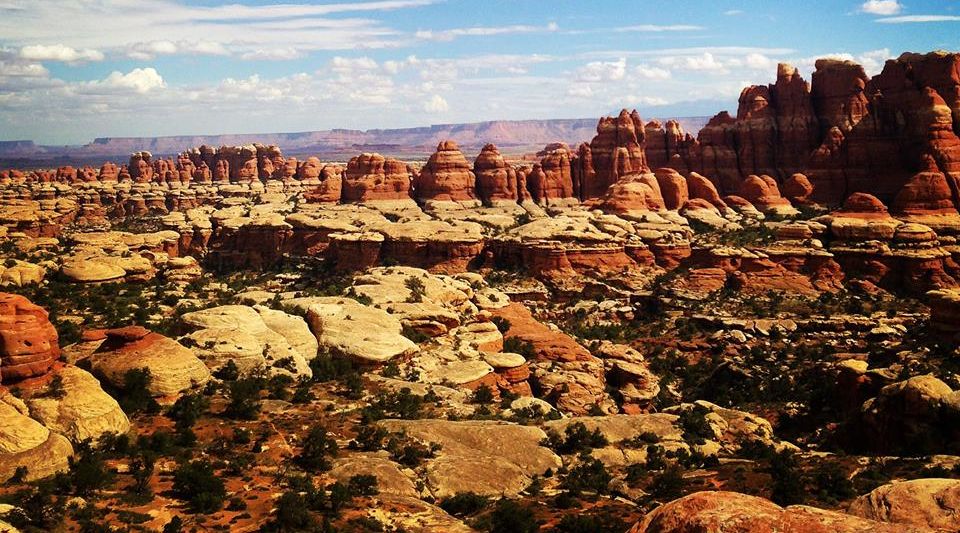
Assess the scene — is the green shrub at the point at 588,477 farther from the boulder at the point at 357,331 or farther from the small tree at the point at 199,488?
the boulder at the point at 357,331

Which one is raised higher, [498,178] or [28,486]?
[498,178]

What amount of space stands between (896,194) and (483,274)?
155 feet

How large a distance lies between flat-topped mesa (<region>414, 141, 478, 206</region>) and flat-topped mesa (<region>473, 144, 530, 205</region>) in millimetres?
1495

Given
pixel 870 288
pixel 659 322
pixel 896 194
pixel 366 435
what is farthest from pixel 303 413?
pixel 896 194

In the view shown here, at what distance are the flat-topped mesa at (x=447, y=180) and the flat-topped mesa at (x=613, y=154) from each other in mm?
17985

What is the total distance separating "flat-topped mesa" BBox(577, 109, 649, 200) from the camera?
11444 centimetres

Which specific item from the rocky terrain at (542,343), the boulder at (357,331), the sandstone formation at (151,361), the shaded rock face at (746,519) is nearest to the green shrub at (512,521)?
the rocky terrain at (542,343)

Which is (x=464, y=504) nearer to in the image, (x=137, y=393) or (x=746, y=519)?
(x=746, y=519)

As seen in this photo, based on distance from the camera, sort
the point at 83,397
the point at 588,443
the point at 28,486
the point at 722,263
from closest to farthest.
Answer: the point at 28,486 → the point at 83,397 → the point at 588,443 → the point at 722,263

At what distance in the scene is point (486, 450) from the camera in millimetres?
34656

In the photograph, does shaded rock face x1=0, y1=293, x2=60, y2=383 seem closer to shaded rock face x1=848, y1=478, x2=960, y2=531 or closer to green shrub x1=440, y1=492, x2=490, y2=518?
green shrub x1=440, y1=492, x2=490, y2=518

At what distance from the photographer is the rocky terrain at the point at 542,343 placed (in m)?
27.3

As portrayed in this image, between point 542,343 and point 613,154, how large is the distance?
2586 inches

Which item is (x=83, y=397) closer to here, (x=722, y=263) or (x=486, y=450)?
(x=486, y=450)
